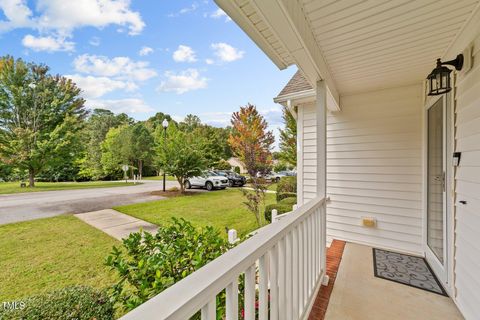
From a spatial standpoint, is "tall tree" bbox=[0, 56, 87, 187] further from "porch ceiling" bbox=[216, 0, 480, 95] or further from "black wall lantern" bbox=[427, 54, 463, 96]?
"black wall lantern" bbox=[427, 54, 463, 96]

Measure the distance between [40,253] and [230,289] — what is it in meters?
4.62

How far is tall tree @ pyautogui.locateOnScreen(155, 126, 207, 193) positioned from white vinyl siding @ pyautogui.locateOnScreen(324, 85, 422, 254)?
23.6ft

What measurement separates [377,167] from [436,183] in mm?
787

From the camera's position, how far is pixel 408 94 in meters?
3.18

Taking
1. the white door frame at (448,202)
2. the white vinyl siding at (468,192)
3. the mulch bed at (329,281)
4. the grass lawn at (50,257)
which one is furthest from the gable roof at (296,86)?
the grass lawn at (50,257)

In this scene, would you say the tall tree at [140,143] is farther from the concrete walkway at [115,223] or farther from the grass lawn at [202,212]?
the concrete walkway at [115,223]

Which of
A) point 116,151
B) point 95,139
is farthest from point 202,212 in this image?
point 95,139

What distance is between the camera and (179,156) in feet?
32.2

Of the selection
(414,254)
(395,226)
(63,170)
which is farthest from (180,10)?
(63,170)

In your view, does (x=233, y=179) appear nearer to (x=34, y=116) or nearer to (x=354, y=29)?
(x=34, y=116)

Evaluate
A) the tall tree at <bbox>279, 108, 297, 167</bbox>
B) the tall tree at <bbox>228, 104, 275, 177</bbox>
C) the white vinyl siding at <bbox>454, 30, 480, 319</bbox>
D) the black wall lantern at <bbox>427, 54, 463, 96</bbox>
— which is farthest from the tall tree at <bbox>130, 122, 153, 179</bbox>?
the white vinyl siding at <bbox>454, 30, 480, 319</bbox>

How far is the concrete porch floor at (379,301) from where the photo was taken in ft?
6.19

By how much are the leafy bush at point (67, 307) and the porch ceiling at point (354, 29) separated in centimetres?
200

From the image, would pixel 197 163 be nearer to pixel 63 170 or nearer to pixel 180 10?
pixel 180 10
